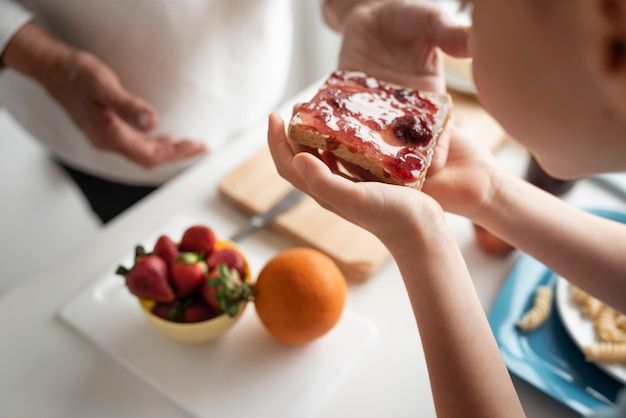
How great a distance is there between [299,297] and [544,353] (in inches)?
16.5

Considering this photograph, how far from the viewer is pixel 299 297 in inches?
31.6

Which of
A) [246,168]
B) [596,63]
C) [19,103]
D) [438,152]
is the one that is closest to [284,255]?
[438,152]

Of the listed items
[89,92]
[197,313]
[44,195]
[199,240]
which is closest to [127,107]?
[89,92]

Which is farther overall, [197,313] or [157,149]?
[157,149]

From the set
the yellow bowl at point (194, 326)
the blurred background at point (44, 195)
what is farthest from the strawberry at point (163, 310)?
the blurred background at point (44, 195)

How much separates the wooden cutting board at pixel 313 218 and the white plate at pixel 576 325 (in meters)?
0.31

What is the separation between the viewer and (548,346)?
0.88 metres

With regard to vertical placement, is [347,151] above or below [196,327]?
above

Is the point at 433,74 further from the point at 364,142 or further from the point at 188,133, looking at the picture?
the point at 188,133

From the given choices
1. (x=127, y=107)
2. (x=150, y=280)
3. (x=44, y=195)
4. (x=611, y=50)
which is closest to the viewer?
(x=611, y=50)

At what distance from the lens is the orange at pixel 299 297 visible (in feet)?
2.64

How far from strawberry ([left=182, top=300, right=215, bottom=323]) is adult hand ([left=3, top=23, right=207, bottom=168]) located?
1.33ft

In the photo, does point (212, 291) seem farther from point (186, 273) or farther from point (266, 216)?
point (266, 216)

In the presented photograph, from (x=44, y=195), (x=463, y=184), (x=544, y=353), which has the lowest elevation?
(x=44, y=195)
